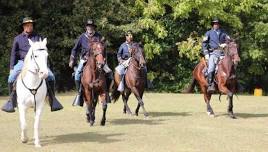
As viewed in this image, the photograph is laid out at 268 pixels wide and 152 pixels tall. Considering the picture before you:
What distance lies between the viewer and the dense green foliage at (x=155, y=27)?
32.3m

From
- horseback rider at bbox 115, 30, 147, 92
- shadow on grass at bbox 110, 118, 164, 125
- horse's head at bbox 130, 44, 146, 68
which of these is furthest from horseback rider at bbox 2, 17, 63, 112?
horseback rider at bbox 115, 30, 147, 92

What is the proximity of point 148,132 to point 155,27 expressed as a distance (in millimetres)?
20783

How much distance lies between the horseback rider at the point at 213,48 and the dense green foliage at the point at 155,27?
1478 cm

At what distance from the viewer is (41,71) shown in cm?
1072

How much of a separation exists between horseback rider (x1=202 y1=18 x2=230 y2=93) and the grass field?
122 centimetres

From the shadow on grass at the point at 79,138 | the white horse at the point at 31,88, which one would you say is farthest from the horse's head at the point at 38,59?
the shadow on grass at the point at 79,138

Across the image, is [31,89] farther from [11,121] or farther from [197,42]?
[197,42]

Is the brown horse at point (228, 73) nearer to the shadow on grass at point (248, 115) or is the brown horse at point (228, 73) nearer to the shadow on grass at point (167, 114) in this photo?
the shadow on grass at point (248, 115)

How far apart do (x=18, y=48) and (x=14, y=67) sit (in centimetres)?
42

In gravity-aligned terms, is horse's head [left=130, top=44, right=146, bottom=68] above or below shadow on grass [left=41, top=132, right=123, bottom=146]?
above

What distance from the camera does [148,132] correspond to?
1360 centimetres

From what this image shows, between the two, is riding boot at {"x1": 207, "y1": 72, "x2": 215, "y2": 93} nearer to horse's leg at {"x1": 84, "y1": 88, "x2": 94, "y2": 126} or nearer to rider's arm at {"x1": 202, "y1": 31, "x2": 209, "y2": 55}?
rider's arm at {"x1": 202, "y1": 31, "x2": 209, "y2": 55}

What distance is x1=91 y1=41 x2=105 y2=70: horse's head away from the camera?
14.0 meters

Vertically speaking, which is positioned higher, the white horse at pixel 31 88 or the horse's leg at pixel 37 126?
the white horse at pixel 31 88
